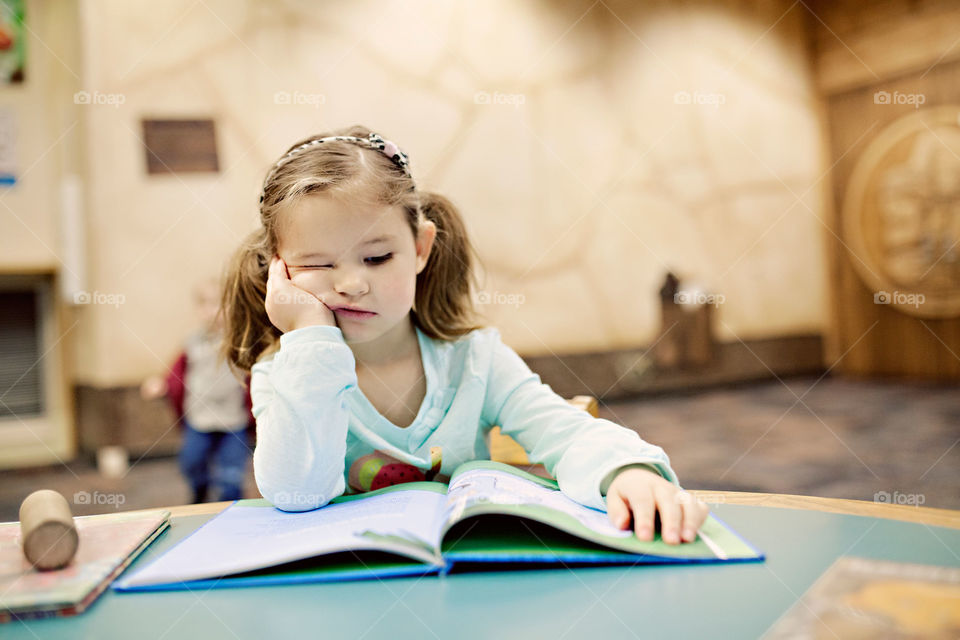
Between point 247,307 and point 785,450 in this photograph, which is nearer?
point 247,307

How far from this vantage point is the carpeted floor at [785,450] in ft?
7.16

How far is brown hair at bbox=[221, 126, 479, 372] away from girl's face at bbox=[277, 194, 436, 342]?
0.03m

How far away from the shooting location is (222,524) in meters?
0.58

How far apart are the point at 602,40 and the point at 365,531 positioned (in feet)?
→ 12.7

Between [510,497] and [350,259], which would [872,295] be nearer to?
[350,259]

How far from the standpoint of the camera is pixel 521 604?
41 centimetres

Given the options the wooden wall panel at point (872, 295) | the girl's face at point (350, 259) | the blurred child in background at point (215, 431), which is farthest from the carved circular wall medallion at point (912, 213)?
the girl's face at point (350, 259)

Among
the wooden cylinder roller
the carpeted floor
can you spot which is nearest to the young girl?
the wooden cylinder roller

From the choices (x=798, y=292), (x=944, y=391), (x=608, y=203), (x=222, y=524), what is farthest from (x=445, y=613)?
(x=798, y=292)

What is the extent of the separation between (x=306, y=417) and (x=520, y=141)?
3244 millimetres

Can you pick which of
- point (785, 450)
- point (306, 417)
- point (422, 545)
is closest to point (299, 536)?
point (422, 545)

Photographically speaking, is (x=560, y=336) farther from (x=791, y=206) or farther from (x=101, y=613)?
(x=101, y=613)

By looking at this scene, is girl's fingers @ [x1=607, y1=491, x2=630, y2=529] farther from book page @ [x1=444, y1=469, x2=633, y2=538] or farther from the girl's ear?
the girl's ear

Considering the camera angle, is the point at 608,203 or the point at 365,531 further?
the point at 608,203
